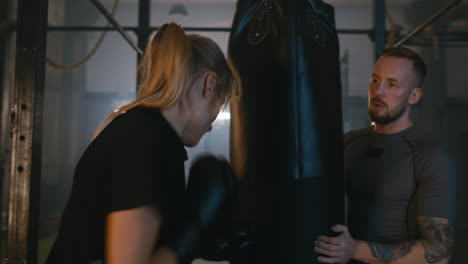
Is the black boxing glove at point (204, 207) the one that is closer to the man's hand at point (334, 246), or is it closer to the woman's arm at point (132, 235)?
the woman's arm at point (132, 235)

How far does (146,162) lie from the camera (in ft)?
2.18

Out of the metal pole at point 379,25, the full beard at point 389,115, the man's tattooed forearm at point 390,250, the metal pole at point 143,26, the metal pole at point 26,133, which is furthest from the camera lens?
the metal pole at point 143,26

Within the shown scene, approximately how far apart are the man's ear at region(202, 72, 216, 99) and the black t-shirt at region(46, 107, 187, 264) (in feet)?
0.36

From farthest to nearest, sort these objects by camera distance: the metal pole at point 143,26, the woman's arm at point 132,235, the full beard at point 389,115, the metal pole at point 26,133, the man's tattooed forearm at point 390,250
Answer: the metal pole at point 143,26
the full beard at point 389,115
the man's tattooed forearm at point 390,250
the metal pole at point 26,133
the woman's arm at point 132,235

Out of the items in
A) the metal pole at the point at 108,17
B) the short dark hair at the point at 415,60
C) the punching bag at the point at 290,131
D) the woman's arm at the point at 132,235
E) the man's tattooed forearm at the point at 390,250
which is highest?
the metal pole at the point at 108,17

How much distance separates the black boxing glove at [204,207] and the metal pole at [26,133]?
0.49m

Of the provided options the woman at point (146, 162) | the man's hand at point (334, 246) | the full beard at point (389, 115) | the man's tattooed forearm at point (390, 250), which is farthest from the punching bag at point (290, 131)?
the full beard at point (389, 115)

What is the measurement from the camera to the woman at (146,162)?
653 millimetres

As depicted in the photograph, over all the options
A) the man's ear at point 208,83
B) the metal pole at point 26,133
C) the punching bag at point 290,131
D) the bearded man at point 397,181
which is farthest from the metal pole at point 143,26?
the man's ear at point 208,83

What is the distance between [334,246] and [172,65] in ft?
1.65

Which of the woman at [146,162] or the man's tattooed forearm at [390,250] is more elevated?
the woman at [146,162]

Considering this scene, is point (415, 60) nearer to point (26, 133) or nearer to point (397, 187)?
point (397, 187)

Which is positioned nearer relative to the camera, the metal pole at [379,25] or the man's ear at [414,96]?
the man's ear at [414,96]

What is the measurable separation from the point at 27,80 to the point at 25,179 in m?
0.26
